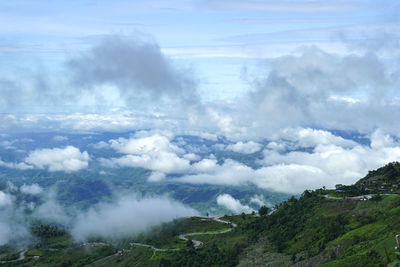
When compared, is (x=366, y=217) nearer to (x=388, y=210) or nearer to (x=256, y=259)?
(x=388, y=210)

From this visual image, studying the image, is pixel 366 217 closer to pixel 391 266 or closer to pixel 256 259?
pixel 256 259

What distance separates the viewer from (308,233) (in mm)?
193875

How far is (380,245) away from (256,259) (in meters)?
77.4

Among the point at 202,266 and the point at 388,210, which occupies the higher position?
the point at 388,210

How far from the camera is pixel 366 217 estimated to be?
17800 cm

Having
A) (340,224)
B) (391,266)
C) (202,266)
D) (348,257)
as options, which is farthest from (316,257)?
(391,266)

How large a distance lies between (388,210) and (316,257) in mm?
47707

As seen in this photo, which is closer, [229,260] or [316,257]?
[316,257]

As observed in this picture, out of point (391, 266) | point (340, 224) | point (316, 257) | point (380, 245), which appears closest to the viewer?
point (391, 266)

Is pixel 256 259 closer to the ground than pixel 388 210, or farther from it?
closer to the ground

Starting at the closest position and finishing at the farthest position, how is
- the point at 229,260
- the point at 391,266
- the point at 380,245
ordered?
the point at 391,266
the point at 380,245
the point at 229,260

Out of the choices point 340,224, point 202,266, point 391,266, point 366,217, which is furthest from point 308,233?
point 391,266

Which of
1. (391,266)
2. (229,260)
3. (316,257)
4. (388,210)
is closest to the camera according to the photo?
(391,266)

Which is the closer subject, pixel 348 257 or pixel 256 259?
pixel 348 257
